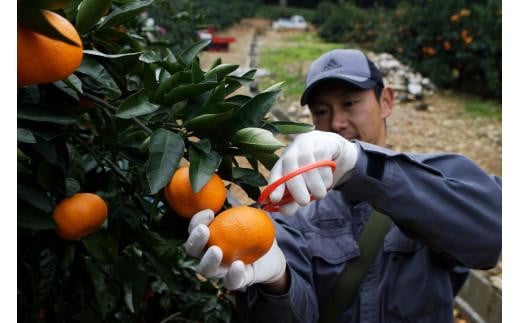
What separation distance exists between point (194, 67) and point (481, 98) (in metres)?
6.57

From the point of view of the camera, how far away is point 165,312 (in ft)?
5.44

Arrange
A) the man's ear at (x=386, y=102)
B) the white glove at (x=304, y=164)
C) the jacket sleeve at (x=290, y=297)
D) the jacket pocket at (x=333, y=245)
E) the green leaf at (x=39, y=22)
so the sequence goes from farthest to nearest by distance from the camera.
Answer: the man's ear at (x=386, y=102), the jacket pocket at (x=333, y=245), the jacket sleeve at (x=290, y=297), the white glove at (x=304, y=164), the green leaf at (x=39, y=22)

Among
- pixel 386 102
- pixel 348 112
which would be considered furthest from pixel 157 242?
pixel 386 102

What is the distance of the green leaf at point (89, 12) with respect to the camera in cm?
74

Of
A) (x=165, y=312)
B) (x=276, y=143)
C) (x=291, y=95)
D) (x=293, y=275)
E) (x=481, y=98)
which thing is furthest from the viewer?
(x=481, y=98)

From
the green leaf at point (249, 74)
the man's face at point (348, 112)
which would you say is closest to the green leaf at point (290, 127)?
the green leaf at point (249, 74)

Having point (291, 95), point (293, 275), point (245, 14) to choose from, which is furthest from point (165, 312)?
point (245, 14)

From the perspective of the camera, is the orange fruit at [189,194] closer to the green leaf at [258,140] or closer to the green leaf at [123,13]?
the green leaf at [258,140]

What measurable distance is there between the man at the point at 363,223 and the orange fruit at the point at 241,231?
0.02m

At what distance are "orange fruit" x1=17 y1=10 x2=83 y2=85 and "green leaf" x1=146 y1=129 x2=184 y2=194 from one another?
0.51 feet

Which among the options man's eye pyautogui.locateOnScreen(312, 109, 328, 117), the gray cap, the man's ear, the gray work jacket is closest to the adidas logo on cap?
the gray cap

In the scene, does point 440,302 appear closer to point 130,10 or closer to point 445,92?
point 130,10

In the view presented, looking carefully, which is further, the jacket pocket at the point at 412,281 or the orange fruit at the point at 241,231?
the jacket pocket at the point at 412,281

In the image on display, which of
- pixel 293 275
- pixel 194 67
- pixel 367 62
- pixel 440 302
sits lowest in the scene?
pixel 440 302
